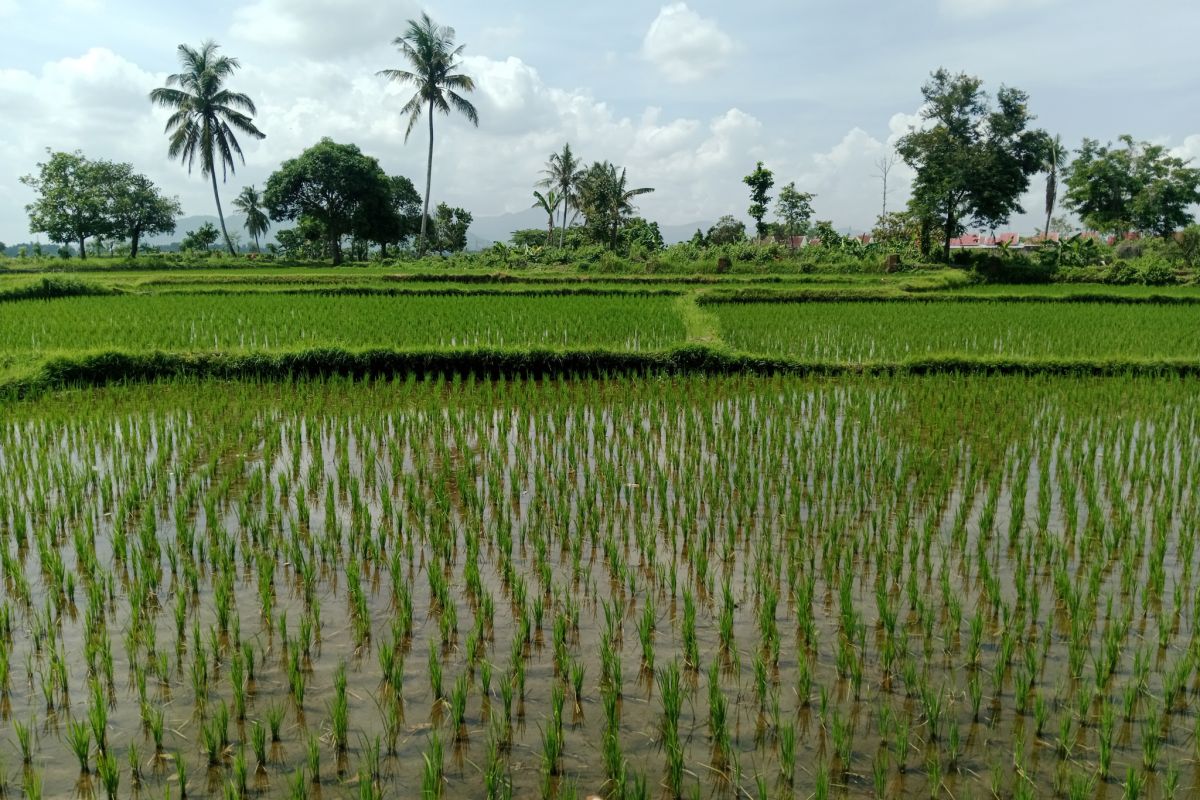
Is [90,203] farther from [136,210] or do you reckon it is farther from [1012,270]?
[1012,270]

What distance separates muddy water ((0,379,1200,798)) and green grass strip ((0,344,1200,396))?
1874mm

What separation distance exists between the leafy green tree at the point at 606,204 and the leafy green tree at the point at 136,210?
667 inches

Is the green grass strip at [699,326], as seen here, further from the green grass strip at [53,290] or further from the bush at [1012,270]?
the bush at [1012,270]

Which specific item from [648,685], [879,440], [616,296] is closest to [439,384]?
[879,440]

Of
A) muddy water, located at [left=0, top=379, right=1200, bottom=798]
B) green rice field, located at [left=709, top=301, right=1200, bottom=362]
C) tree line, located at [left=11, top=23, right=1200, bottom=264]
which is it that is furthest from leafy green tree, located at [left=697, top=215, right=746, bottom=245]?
muddy water, located at [left=0, top=379, right=1200, bottom=798]

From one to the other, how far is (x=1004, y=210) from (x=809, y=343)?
16.3 metres

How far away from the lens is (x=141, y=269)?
83.1ft

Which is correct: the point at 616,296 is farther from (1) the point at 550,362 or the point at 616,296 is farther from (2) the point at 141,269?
(2) the point at 141,269

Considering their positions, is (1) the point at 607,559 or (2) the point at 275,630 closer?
(2) the point at 275,630

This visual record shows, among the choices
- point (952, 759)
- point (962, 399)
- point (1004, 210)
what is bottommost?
point (952, 759)

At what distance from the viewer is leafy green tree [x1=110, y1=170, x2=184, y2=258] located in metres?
32.2

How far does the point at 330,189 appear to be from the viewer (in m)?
31.1

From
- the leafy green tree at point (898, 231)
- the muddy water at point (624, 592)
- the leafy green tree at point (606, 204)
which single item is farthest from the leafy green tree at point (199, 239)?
the muddy water at point (624, 592)

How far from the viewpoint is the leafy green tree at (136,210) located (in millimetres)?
32219
